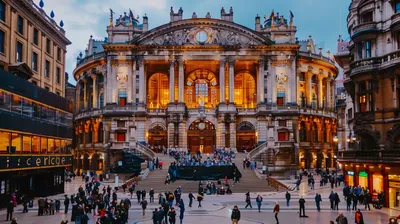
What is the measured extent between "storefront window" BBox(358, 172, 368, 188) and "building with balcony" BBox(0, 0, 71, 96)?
31.8 m

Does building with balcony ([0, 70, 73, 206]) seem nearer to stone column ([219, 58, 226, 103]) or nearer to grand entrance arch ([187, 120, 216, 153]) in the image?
grand entrance arch ([187, 120, 216, 153])

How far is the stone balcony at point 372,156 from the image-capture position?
120ft

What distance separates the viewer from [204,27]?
7869 cm

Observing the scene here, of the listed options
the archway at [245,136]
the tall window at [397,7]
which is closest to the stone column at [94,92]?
the archway at [245,136]

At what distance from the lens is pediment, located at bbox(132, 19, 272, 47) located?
7850 centimetres

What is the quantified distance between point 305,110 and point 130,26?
3452 cm

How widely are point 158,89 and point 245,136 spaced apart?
1855cm

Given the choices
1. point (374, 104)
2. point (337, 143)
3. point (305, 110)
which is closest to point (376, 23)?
point (374, 104)

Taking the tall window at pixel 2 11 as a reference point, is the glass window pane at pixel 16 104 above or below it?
below

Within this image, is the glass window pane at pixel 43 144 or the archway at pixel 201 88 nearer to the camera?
the glass window pane at pixel 43 144

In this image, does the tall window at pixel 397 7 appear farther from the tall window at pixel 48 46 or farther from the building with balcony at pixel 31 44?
the tall window at pixel 48 46

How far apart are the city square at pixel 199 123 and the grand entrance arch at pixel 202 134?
0.25 m

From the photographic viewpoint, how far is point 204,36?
79.2m

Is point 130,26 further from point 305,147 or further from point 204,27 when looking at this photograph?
point 305,147
